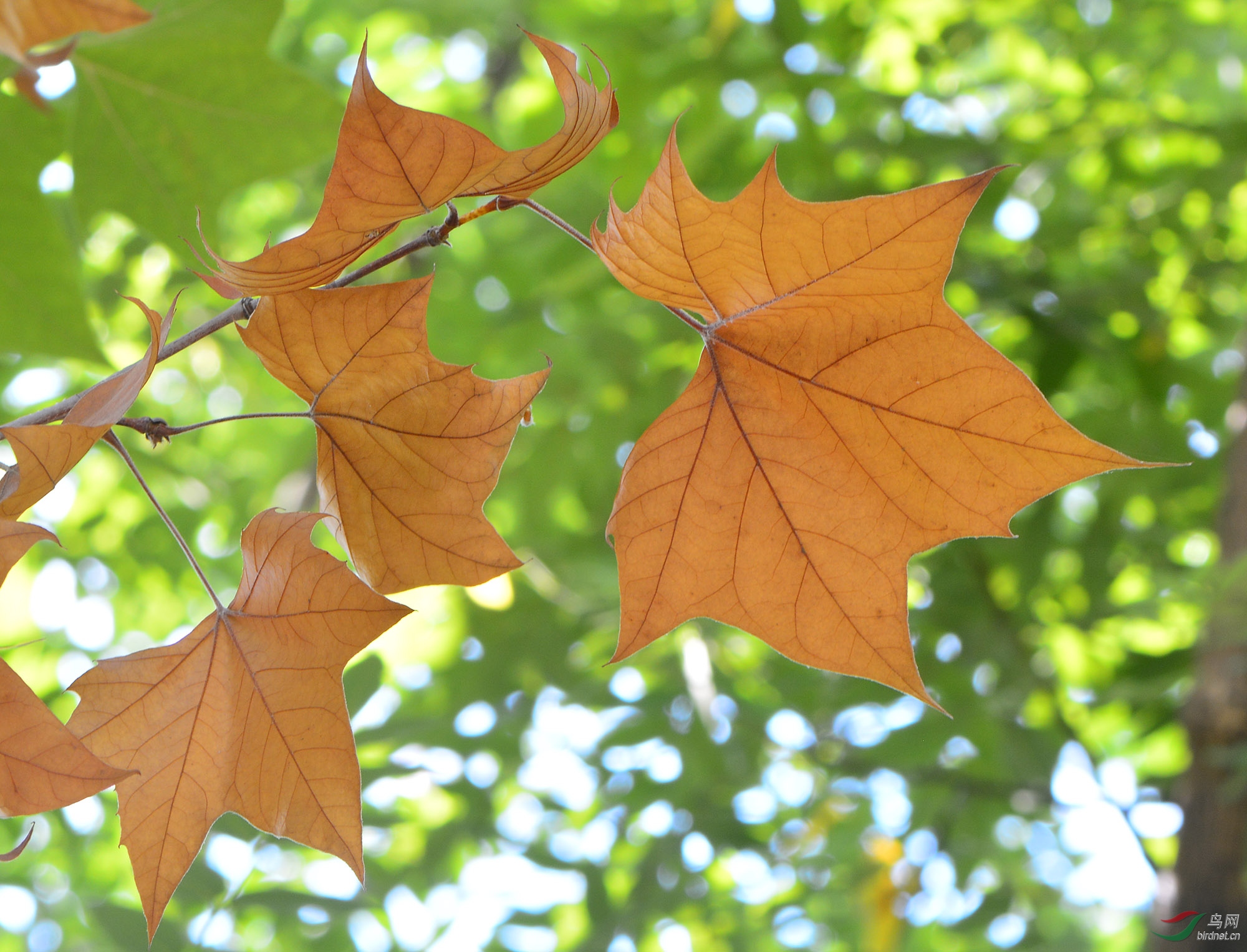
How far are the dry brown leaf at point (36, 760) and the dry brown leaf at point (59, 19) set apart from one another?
463 mm

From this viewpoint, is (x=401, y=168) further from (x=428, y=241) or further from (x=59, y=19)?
(x=59, y=19)

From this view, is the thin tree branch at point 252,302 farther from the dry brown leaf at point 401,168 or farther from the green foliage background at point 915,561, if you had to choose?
the green foliage background at point 915,561

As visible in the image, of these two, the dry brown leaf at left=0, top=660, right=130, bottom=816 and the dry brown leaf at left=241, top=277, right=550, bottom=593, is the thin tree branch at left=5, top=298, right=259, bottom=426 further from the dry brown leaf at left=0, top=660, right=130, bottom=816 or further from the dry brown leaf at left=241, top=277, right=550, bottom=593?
the dry brown leaf at left=0, top=660, right=130, bottom=816

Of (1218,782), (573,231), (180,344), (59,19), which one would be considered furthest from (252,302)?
(1218,782)

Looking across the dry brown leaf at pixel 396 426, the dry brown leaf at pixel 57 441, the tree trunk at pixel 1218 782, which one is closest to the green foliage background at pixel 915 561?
the tree trunk at pixel 1218 782

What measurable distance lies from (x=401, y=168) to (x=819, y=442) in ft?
1.08

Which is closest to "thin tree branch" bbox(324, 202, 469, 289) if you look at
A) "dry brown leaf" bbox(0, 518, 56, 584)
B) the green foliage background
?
"dry brown leaf" bbox(0, 518, 56, 584)

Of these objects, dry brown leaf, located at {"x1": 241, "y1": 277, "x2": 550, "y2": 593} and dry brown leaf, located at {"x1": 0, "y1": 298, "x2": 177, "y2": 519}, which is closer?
dry brown leaf, located at {"x1": 0, "y1": 298, "x2": 177, "y2": 519}

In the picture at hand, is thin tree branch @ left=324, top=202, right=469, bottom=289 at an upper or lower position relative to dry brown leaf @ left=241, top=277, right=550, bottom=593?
upper

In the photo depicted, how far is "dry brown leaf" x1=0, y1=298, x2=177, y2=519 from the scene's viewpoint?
0.44 m

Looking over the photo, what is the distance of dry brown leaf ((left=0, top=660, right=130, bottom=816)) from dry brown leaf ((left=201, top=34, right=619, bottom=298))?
0.84ft

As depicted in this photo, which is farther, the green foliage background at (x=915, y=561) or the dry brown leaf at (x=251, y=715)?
the green foliage background at (x=915, y=561)

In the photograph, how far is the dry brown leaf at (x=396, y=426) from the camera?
21.7 inches

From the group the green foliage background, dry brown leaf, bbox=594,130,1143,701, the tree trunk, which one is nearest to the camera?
dry brown leaf, bbox=594,130,1143,701
